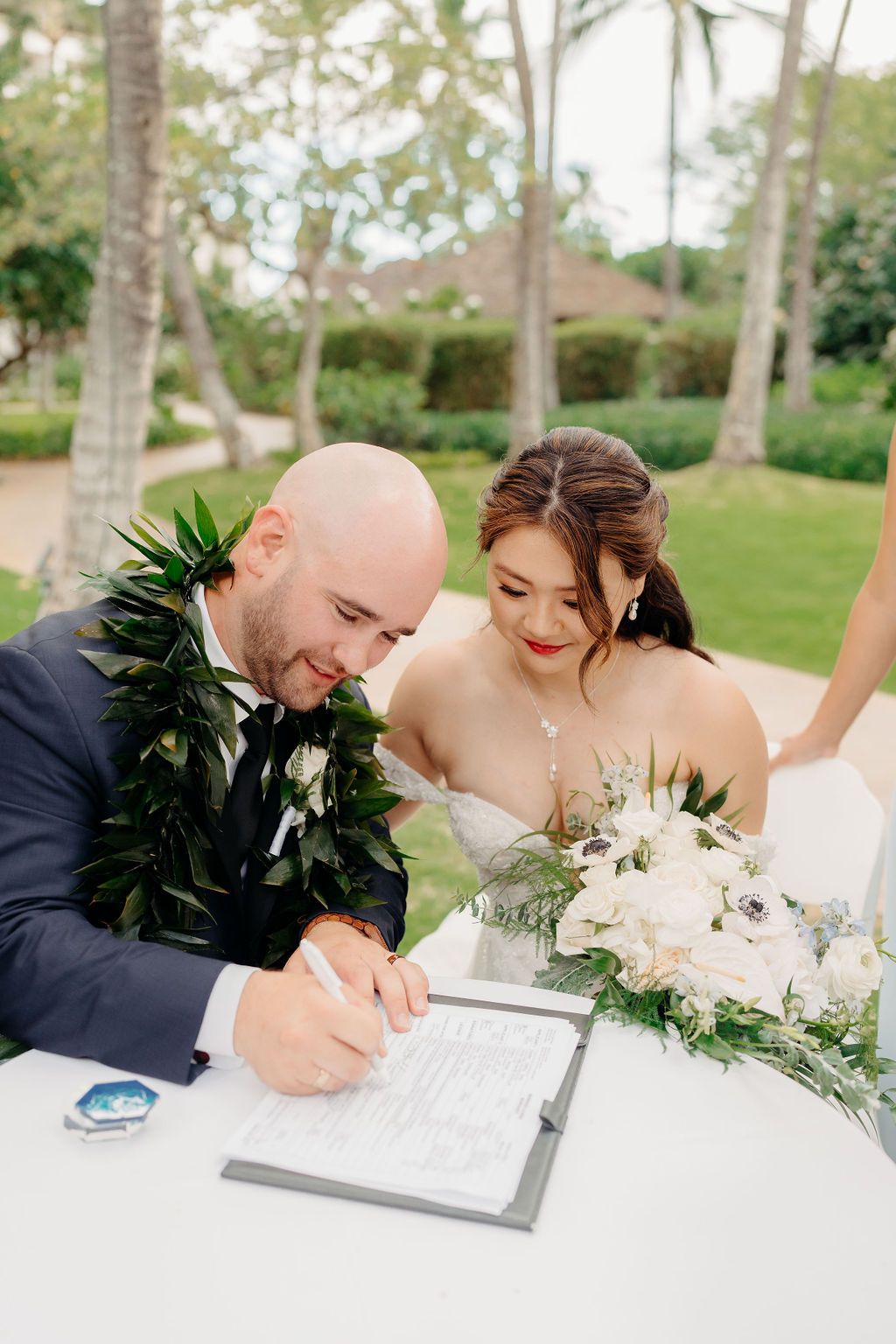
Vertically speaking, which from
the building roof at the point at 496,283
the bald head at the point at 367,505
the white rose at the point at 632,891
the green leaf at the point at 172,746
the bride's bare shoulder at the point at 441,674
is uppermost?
the building roof at the point at 496,283

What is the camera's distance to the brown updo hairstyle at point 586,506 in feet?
8.01

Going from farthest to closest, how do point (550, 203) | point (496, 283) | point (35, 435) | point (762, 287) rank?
point (496, 283) → point (550, 203) → point (35, 435) → point (762, 287)

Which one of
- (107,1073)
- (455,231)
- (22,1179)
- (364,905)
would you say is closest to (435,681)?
(364,905)

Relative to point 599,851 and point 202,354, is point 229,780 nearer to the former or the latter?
point 599,851

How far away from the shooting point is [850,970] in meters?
1.87

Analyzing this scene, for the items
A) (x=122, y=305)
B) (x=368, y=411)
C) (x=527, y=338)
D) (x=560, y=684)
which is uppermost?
(x=527, y=338)

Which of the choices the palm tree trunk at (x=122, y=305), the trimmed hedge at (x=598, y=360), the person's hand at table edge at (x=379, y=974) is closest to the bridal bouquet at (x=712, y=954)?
the person's hand at table edge at (x=379, y=974)

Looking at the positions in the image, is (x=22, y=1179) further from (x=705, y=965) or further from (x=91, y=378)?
(x=91, y=378)

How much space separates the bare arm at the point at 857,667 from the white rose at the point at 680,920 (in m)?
1.13

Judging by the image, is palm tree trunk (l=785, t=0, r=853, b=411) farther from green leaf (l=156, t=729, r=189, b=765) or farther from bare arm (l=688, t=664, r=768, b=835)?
green leaf (l=156, t=729, r=189, b=765)

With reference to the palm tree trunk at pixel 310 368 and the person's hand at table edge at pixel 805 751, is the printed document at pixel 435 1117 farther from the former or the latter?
the palm tree trunk at pixel 310 368

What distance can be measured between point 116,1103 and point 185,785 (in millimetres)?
702

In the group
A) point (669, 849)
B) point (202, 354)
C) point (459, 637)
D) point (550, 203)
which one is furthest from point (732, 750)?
point (550, 203)

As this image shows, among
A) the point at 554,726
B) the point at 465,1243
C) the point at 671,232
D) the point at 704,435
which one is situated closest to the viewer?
the point at 465,1243
